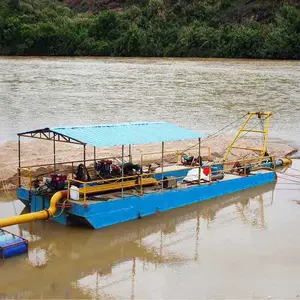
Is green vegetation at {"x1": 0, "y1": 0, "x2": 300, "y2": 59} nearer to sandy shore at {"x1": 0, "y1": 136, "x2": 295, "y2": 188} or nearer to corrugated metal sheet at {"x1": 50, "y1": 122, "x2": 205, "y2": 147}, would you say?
sandy shore at {"x1": 0, "y1": 136, "x2": 295, "y2": 188}

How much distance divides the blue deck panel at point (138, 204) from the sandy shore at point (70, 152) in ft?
12.4

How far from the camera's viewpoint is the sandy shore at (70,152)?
55.8ft

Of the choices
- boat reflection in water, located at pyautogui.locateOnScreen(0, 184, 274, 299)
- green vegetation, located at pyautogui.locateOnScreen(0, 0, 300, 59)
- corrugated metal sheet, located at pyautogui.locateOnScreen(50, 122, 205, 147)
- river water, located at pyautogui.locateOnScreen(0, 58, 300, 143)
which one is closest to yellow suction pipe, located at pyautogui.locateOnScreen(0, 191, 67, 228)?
boat reflection in water, located at pyautogui.locateOnScreen(0, 184, 274, 299)

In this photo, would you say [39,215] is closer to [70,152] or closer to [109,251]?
[109,251]

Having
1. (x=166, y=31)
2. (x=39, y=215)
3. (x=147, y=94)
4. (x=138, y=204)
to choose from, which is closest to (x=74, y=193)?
(x=39, y=215)

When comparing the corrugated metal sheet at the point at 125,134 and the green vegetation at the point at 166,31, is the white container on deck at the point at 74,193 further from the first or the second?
the green vegetation at the point at 166,31

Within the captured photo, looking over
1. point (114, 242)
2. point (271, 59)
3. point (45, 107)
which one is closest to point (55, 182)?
point (114, 242)

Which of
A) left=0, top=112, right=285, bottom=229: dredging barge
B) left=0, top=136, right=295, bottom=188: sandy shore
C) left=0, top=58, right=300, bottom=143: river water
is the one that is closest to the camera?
left=0, top=112, right=285, bottom=229: dredging barge

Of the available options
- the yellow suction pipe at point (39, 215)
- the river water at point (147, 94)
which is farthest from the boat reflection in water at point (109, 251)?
the river water at point (147, 94)

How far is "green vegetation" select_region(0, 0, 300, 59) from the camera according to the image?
69938mm

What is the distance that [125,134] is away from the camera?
528 inches

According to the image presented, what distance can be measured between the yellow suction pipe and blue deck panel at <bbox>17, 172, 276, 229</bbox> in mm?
410

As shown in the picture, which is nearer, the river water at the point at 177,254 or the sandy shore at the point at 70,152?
the river water at the point at 177,254

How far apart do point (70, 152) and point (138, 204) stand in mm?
6897
